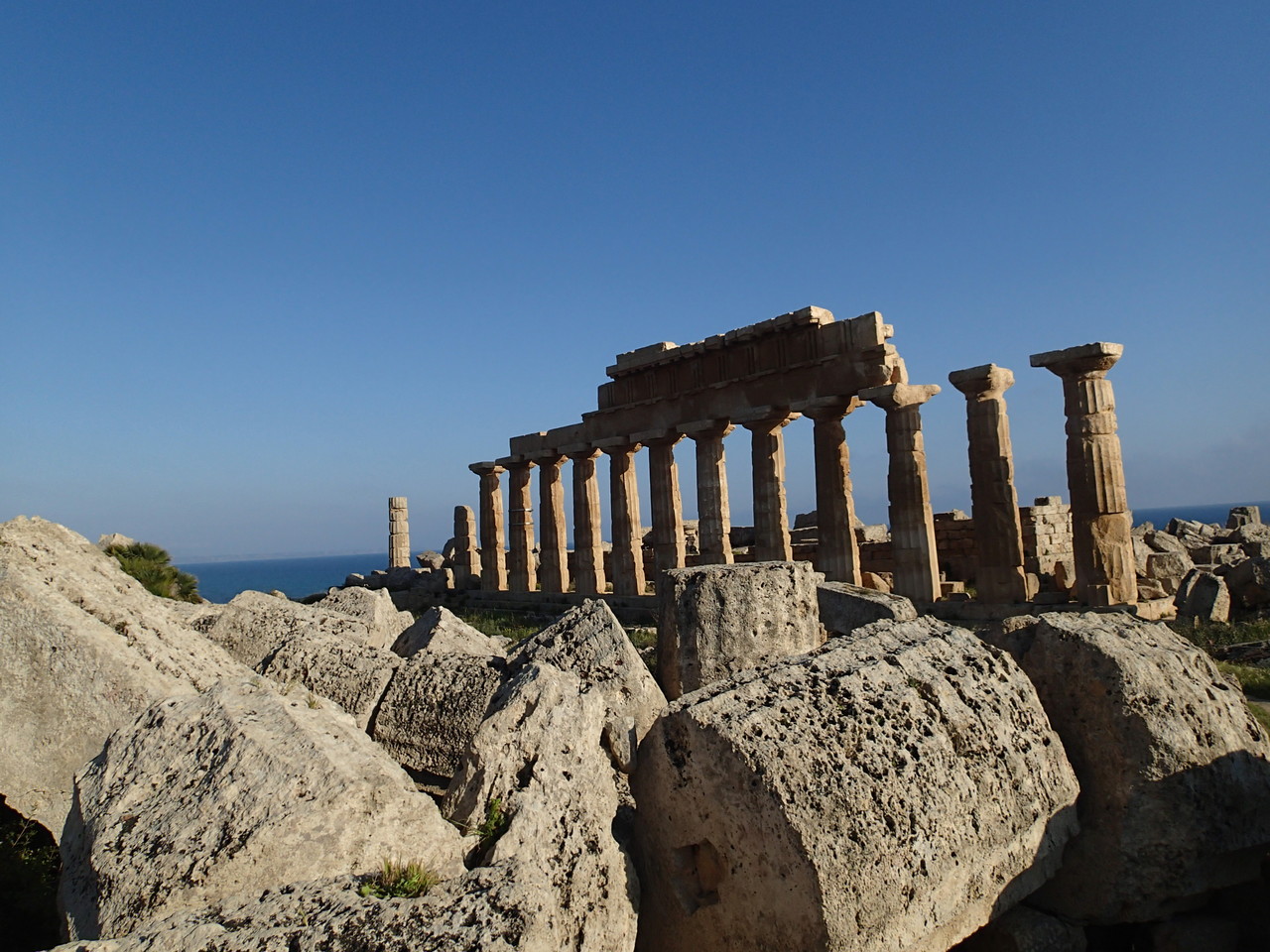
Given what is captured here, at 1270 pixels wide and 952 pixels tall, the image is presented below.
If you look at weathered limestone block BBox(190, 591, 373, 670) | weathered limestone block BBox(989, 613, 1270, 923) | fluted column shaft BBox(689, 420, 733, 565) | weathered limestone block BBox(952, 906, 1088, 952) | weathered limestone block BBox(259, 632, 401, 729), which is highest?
fluted column shaft BBox(689, 420, 733, 565)

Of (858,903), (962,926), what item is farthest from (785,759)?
(962,926)

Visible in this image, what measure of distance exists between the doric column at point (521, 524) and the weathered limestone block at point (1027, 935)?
2340 centimetres

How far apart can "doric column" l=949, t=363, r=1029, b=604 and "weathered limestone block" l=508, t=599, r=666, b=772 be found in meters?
12.0

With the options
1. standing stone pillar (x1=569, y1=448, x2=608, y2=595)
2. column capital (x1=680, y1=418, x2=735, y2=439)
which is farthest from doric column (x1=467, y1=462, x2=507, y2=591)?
column capital (x1=680, y1=418, x2=735, y2=439)

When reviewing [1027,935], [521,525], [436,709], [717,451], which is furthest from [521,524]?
[1027,935]

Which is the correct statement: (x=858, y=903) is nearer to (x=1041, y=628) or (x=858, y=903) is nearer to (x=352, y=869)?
(x=352, y=869)

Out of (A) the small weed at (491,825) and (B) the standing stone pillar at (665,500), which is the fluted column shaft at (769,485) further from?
(A) the small weed at (491,825)

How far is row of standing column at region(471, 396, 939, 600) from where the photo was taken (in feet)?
57.4

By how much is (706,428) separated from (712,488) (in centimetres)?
138

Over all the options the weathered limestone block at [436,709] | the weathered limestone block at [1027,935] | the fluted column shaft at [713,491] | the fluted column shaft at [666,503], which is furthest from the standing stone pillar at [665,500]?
the weathered limestone block at [1027,935]

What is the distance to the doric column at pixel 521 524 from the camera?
27.8 metres

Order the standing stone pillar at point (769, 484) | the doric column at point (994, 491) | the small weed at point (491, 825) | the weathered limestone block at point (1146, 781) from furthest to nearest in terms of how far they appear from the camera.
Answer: the standing stone pillar at point (769, 484) < the doric column at point (994, 491) < the weathered limestone block at point (1146, 781) < the small weed at point (491, 825)

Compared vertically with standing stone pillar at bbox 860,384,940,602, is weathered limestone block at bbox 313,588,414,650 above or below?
below

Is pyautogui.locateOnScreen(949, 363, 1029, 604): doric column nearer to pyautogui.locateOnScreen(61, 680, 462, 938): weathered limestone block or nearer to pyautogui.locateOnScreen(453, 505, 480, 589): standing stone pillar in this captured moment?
pyautogui.locateOnScreen(61, 680, 462, 938): weathered limestone block
